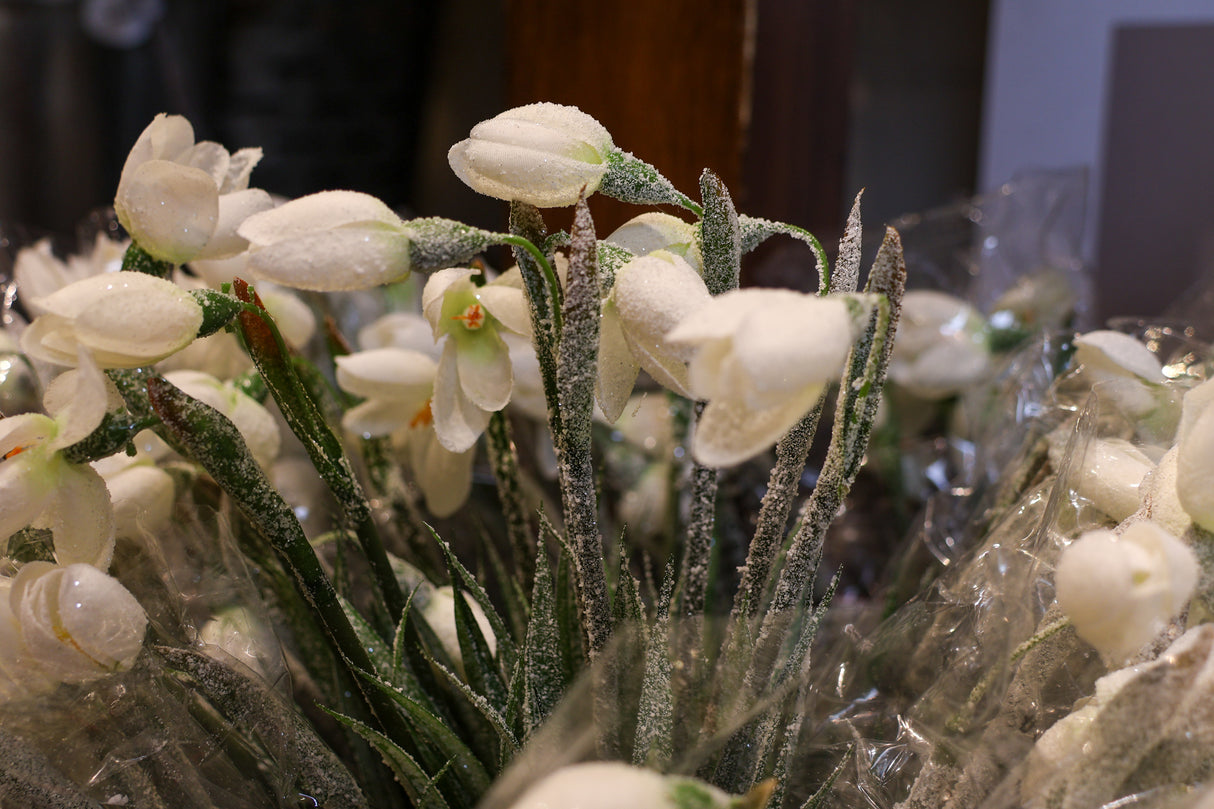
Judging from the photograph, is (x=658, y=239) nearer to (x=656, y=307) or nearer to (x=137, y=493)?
(x=656, y=307)

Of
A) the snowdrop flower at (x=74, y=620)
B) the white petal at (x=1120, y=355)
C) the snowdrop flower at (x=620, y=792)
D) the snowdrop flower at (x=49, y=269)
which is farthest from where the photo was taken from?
the snowdrop flower at (x=49, y=269)

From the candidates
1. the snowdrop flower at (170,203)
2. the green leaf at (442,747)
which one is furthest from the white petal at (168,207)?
the green leaf at (442,747)

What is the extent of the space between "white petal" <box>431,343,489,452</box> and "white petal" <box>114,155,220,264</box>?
121 mm

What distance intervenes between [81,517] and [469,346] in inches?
7.1

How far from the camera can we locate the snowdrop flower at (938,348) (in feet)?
2.85

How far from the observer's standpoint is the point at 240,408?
0.52 meters

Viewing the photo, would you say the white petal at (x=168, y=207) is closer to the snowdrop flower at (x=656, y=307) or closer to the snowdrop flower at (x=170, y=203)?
the snowdrop flower at (x=170, y=203)

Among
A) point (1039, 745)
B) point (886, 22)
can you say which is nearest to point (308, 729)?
point (1039, 745)

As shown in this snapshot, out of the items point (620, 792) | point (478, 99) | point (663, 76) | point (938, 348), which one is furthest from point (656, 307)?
point (478, 99)


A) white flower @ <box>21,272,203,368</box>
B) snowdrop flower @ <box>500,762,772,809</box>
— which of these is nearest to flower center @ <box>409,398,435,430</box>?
white flower @ <box>21,272,203,368</box>

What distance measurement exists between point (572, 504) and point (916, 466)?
1.90ft

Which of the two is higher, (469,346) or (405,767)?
(469,346)

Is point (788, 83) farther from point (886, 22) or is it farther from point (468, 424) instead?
point (886, 22)

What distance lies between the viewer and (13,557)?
426 mm
